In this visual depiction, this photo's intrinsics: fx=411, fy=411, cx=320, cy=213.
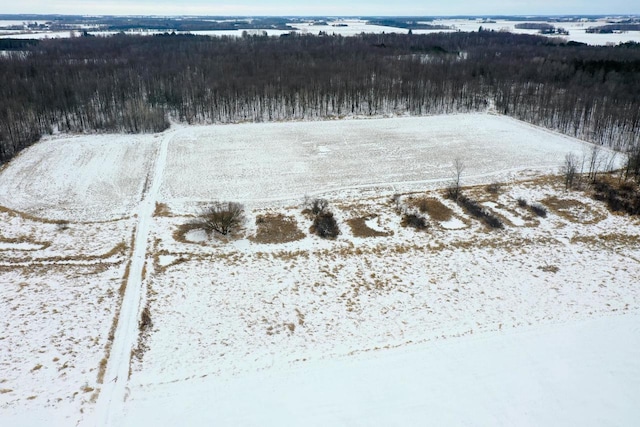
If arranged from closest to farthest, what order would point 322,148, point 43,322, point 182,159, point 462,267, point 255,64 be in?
point 43,322 < point 462,267 < point 182,159 < point 322,148 < point 255,64

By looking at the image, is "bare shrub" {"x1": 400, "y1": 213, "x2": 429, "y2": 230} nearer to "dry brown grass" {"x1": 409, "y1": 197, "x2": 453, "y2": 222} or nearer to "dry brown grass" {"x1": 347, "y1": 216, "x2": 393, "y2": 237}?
"dry brown grass" {"x1": 409, "y1": 197, "x2": 453, "y2": 222}

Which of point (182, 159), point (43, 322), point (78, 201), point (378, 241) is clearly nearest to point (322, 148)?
point (182, 159)

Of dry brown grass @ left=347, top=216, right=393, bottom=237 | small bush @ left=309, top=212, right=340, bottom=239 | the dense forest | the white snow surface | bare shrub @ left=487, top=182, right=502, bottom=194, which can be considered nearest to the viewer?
the white snow surface

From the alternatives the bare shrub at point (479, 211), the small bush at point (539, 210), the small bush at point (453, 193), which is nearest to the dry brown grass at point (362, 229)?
the bare shrub at point (479, 211)

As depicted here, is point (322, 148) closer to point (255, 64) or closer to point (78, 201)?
point (78, 201)

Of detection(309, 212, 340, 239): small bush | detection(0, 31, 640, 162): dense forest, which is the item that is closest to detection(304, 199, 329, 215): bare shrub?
detection(309, 212, 340, 239): small bush

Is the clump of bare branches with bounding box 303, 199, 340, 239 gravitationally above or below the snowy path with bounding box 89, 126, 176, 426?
above

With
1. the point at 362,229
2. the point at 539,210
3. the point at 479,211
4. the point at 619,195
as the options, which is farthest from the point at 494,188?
the point at 362,229
